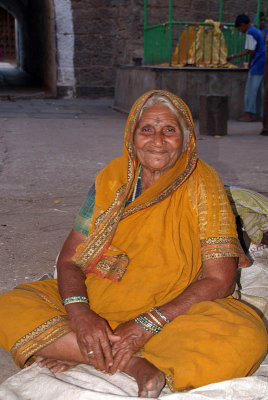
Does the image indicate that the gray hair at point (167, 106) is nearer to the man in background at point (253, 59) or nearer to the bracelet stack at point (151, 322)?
the bracelet stack at point (151, 322)

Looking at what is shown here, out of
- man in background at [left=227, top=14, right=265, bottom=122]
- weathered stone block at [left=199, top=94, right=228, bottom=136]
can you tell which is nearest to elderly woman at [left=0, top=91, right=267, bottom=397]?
weathered stone block at [left=199, top=94, right=228, bottom=136]

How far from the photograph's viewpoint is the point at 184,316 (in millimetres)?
1896

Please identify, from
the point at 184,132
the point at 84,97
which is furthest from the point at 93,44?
the point at 184,132

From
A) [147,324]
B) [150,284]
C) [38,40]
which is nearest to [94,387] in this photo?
[147,324]

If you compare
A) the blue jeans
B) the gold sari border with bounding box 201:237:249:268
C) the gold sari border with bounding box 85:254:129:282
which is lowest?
the gold sari border with bounding box 85:254:129:282

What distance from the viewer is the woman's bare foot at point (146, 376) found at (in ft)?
5.83

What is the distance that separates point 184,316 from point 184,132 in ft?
2.57

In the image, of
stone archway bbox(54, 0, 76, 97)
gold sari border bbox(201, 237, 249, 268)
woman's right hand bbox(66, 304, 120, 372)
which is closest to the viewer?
woman's right hand bbox(66, 304, 120, 372)

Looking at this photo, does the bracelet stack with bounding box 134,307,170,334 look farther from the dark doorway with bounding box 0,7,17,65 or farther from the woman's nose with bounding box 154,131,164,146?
the dark doorway with bounding box 0,7,17,65

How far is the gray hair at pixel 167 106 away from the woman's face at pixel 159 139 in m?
0.02

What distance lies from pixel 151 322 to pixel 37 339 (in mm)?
430

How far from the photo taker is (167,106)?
2.24 meters

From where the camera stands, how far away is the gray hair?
223cm

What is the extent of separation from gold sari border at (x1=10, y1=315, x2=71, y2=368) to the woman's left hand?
0.22m
